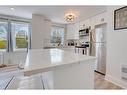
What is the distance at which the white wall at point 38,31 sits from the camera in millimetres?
5414

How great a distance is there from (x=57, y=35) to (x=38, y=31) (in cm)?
210

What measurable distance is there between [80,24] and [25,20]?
2.69m

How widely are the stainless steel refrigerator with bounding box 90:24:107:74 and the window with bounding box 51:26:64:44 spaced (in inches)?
112

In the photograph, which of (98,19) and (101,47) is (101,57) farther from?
(98,19)

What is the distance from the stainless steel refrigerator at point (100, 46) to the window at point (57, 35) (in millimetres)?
2836

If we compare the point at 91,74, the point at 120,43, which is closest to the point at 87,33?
the point at 120,43

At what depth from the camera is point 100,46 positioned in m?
4.61

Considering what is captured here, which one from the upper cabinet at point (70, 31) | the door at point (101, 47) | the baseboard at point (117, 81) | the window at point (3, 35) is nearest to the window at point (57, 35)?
the upper cabinet at point (70, 31)

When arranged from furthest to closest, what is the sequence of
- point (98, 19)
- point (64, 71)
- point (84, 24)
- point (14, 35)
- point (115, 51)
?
point (84, 24) < point (14, 35) < point (98, 19) < point (115, 51) < point (64, 71)

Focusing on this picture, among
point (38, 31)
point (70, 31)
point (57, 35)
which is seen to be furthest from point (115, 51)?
point (57, 35)

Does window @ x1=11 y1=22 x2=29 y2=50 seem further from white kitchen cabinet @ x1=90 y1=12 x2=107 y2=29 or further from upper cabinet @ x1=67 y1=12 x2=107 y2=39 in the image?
white kitchen cabinet @ x1=90 y1=12 x2=107 y2=29

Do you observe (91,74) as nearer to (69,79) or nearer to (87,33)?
(69,79)

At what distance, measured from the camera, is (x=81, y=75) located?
1515mm

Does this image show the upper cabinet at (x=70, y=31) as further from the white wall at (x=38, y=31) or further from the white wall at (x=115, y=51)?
the white wall at (x=115, y=51)
